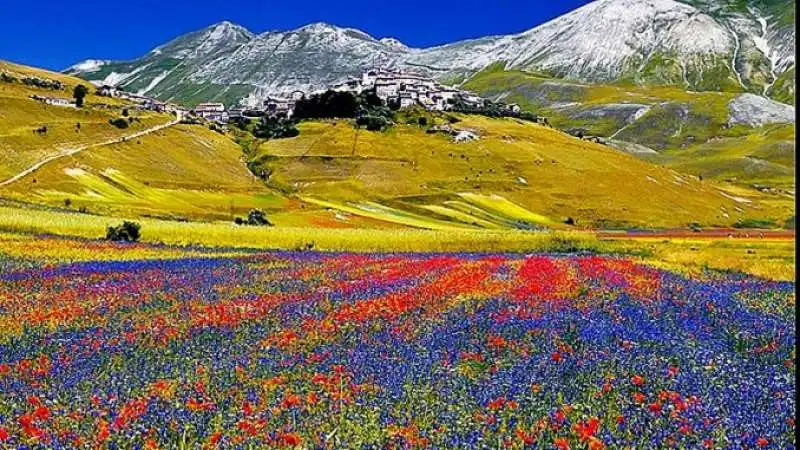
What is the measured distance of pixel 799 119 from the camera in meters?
3.38

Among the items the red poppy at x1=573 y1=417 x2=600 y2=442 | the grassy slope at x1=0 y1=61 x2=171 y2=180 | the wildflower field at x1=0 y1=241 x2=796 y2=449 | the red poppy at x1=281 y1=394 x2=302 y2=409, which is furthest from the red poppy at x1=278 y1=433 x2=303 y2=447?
the grassy slope at x1=0 y1=61 x2=171 y2=180

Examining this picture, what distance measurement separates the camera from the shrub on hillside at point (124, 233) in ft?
170

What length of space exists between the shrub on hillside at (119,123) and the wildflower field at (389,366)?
137769 mm

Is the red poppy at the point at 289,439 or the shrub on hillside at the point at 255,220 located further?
the shrub on hillside at the point at 255,220

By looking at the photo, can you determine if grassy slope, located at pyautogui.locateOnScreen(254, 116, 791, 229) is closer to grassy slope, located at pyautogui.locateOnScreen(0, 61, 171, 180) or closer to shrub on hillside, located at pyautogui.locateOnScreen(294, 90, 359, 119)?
shrub on hillside, located at pyautogui.locateOnScreen(294, 90, 359, 119)

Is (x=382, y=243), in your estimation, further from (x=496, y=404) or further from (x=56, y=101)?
(x=56, y=101)

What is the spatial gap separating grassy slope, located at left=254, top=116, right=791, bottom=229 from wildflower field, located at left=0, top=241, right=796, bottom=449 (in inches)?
3117

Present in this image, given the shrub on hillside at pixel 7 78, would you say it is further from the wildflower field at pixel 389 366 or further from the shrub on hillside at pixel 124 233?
the wildflower field at pixel 389 366

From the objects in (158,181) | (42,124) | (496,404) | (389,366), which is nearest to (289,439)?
(496,404)

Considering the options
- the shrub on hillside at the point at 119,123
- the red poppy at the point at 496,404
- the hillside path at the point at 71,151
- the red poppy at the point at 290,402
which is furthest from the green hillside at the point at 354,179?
the red poppy at the point at 496,404

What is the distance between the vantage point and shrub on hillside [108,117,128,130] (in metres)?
156

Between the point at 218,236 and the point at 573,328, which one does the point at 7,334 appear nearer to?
the point at 573,328

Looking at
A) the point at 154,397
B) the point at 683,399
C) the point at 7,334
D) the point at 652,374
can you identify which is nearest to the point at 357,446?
the point at 154,397

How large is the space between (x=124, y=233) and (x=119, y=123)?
11366cm
